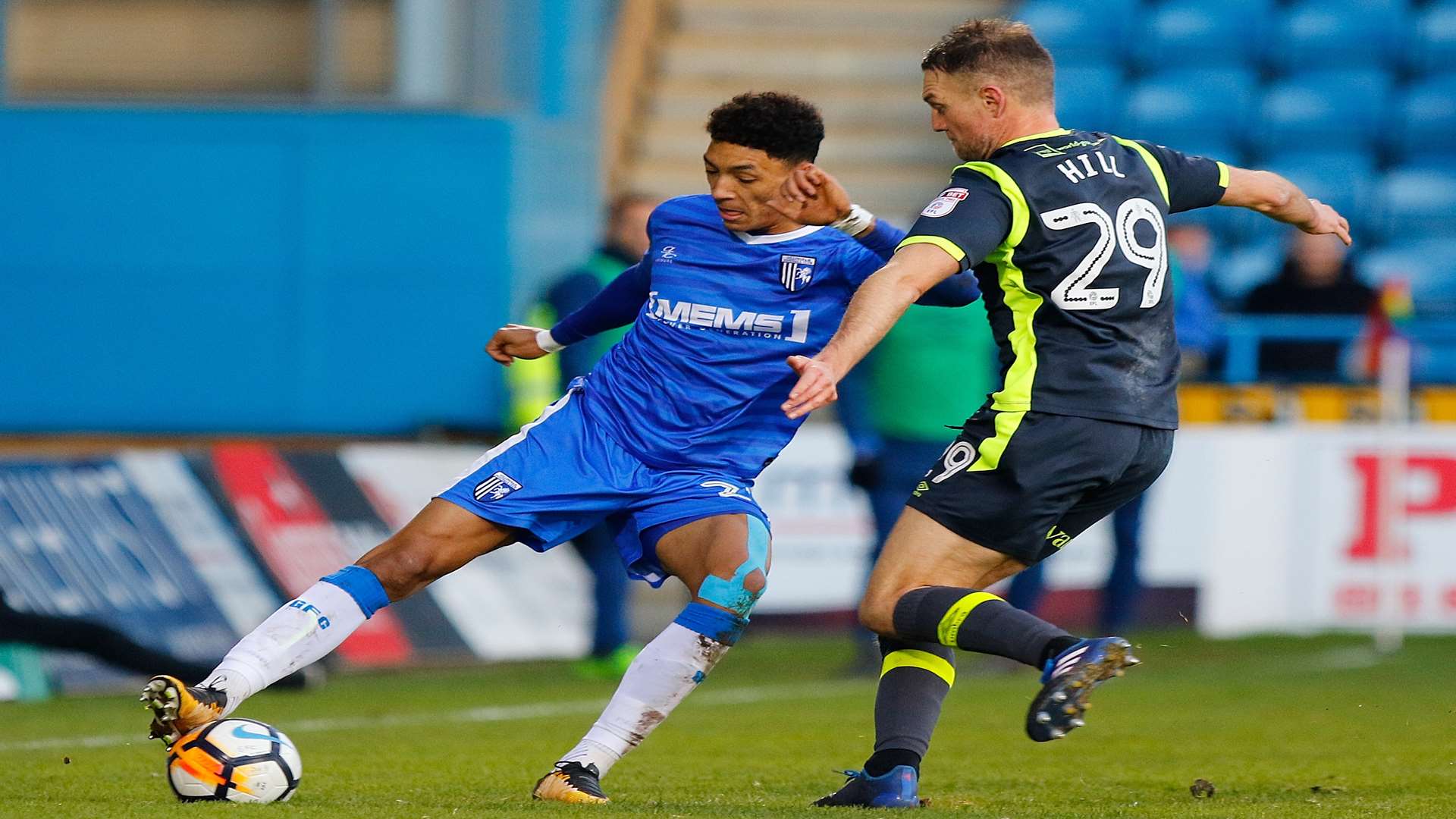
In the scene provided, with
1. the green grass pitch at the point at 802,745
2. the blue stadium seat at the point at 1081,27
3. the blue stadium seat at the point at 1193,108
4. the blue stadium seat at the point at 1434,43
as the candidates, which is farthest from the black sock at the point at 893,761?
the blue stadium seat at the point at 1434,43

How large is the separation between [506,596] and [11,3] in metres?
6.39

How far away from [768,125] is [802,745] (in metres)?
2.61

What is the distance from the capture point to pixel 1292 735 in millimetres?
7699

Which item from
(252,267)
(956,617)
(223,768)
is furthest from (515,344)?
(252,267)

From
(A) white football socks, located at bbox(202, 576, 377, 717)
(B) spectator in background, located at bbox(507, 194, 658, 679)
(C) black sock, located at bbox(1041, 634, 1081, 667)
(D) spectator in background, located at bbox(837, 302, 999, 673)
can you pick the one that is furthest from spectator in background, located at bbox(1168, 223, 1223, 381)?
(A) white football socks, located at bbox(202, 576, 377, 717)

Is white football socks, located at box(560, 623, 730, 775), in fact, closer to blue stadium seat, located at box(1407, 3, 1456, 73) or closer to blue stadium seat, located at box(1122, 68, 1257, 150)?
blue stadium seat, located at box(1122, 68, 1257, 150)

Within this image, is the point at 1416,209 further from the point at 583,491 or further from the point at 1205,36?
the point at 583,491

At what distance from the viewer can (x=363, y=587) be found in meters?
5.40

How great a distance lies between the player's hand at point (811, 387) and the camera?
446cm

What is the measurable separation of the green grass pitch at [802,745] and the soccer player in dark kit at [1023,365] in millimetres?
484

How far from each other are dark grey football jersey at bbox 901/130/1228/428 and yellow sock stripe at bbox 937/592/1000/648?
0.47 metres

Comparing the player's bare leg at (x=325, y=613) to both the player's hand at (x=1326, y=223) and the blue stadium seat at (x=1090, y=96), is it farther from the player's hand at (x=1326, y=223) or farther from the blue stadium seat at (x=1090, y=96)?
the blue stadium seat at (x=1090, y=96)

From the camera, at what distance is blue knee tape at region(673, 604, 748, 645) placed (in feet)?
17.7

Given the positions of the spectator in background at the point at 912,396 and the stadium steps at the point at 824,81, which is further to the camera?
the stadium steps at the point at 824,81
